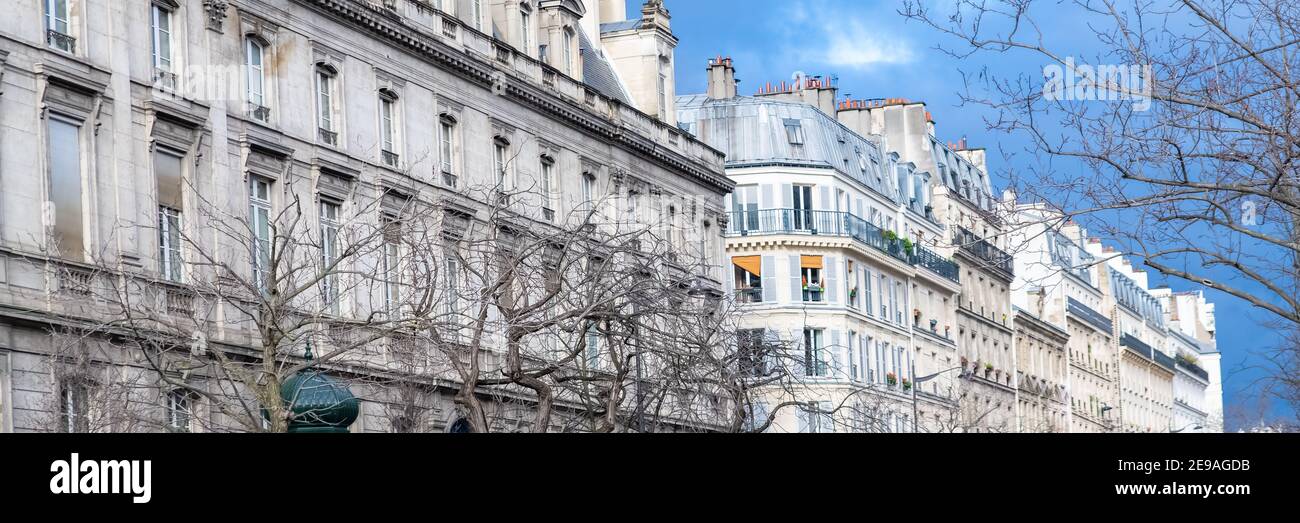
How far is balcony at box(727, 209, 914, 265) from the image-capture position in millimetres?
73000

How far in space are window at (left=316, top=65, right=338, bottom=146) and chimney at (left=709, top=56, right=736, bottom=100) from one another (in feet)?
131

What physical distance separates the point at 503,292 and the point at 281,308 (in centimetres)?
262

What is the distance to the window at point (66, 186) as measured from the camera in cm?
3073

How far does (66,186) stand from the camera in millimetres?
31000

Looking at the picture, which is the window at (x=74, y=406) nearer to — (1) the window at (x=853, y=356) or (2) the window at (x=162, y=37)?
(2) the window at (x=162, y=37)

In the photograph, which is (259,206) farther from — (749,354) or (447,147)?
(749,354)

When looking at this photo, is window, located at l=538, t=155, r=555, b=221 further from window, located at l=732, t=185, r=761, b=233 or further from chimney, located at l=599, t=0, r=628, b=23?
window, located at l=732, t=185, r=761, b=233

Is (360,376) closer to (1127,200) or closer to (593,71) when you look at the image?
(1127,200)

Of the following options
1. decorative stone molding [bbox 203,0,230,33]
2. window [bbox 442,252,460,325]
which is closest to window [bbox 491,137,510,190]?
window [bbox 442,252,460,325]

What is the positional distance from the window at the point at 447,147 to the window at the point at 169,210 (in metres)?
9.87

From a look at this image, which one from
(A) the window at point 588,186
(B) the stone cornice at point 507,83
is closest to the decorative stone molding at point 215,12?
(B) the stone cornice at point 507,83
